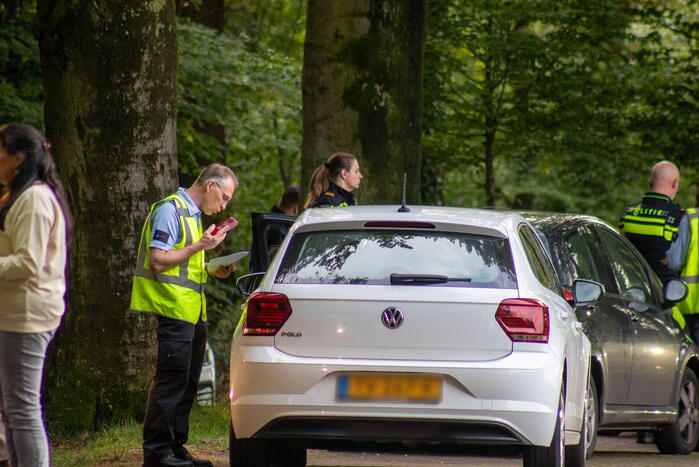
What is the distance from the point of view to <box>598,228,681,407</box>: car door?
9227 millimetres

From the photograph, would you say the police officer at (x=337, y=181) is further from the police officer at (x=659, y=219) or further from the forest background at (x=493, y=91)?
the forest background at (x=493, y=91)

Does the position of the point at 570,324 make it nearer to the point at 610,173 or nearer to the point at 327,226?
the point at 327,226

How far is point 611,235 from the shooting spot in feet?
31.0

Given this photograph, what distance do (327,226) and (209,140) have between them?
13.0 m

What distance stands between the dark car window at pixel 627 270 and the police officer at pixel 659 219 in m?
1.22

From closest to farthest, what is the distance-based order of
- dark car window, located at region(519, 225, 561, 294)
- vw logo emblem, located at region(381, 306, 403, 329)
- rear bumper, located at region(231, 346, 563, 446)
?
1. rear bumper, located at region(231, 346, 563, 446)
2. vw logo emblem, located at region(381, 306, 403, 329)
3. dark car window, located at region(519, 225, 561, 294)

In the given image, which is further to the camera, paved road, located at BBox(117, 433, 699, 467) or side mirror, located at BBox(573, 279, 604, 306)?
paved road, located at BBox(117, 433, 699, 467)

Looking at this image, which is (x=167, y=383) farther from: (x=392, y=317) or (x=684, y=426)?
(x=684, y=426)

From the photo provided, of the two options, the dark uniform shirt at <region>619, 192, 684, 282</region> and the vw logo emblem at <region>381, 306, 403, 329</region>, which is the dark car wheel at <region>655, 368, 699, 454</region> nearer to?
the dark uniform shirt at <region>619, 192, 684, 282</region>

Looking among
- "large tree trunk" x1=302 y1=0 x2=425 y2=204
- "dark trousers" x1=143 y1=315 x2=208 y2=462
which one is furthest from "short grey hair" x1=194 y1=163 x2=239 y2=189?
"large tree trunk" x1=302 y1=0 x2=425 y2=204

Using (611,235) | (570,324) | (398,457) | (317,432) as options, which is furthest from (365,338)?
(611,235)

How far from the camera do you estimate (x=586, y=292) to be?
25.7 feet

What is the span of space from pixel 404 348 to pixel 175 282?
1790 mm

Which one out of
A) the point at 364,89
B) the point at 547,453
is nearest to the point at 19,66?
the point at 364,89
